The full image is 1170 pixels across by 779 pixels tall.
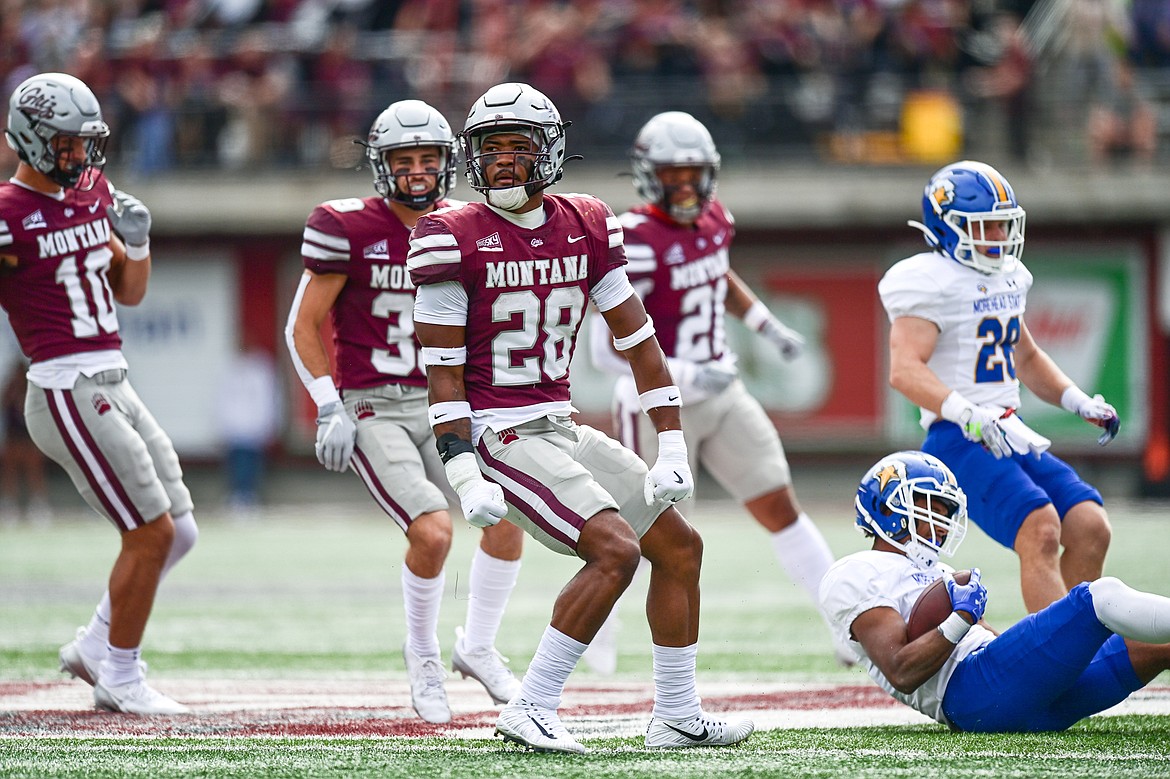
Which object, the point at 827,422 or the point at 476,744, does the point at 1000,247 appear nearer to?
the point at 476,744

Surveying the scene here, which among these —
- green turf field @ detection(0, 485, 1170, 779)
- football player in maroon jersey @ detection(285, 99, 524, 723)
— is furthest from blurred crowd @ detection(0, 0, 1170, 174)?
football player in maroon jersey @ detection(285, 99, 524, 723)

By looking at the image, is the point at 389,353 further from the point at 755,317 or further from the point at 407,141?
the point at 755,317

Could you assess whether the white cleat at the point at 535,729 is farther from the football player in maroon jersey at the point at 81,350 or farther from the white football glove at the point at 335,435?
the football player in maroon jersey at the point at 81,350

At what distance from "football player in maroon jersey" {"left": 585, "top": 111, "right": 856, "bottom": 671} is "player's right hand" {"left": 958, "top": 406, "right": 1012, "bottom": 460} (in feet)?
4.89

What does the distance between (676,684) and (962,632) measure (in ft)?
2.71

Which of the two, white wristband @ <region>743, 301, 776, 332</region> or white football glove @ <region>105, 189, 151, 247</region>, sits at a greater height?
white football glove @ <region>105, 189, 151, 247</region>

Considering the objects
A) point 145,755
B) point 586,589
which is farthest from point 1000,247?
point 145,755

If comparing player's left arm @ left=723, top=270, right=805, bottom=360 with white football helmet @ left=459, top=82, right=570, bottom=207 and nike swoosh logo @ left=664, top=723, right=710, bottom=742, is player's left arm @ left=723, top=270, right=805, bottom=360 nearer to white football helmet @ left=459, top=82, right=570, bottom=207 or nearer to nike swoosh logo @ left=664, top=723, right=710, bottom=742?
white football helmet @ left=459, top=82, right=570, bottom=207

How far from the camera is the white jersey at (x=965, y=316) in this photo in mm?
5699

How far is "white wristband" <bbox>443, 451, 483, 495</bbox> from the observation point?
14.9 feet

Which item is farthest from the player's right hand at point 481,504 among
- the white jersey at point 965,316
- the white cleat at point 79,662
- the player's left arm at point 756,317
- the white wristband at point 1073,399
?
the player's left arm at point 756,317

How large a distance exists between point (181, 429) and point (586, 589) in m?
15.2

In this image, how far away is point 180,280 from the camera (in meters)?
19.0

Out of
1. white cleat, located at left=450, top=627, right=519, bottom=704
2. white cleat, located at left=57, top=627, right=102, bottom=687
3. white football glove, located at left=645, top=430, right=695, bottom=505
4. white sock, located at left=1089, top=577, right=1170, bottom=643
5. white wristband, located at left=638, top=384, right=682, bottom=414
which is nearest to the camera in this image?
white sock, located at left=1089, top=577, right=1170, bottom=643
